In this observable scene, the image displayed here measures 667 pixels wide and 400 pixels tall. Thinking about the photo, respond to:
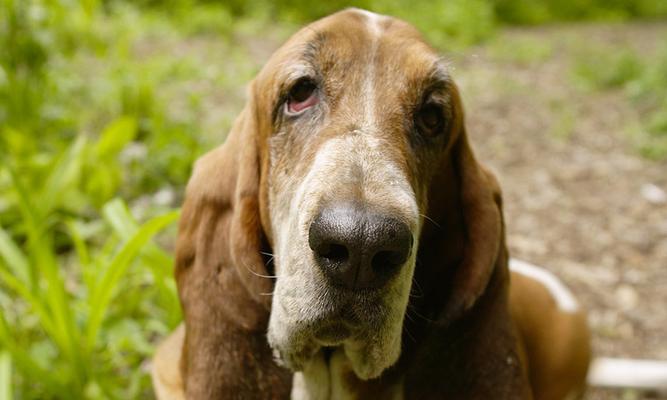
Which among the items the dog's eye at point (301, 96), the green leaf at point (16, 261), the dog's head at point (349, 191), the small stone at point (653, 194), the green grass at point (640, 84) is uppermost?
the dog's eye at point (301, 96)

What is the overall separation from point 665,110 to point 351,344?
20.3 ft

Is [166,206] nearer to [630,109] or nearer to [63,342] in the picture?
[63,342]

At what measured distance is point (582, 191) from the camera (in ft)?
18.9

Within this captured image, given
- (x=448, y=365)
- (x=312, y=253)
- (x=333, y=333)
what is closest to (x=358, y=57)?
(x=312, y=253)

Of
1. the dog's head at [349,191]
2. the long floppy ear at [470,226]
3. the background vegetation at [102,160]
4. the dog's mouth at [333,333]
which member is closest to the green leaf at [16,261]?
the background vegetation at [102,160]

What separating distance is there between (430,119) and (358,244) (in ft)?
2.30

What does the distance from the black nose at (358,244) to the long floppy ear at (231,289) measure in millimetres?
509

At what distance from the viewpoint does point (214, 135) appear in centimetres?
539

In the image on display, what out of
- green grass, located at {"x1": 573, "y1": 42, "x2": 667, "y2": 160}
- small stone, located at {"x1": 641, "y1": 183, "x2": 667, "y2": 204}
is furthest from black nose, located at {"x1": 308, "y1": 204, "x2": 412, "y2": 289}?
green grass, located at {"x1": 573, "y1": 42, "x2": 667, "y2": 160}

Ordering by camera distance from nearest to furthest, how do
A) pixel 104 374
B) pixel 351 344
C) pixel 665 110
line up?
pixel 351 344 → pixel 104 374 → pixel 665 110

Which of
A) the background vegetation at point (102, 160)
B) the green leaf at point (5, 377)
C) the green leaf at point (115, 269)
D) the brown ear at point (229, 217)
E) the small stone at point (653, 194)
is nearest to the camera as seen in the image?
the brown ear at point (229, 217)

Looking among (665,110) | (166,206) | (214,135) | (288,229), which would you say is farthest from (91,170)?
(665,110)

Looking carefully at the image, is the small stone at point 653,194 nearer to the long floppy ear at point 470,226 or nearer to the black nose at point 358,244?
the long floppy ear at point 470,226

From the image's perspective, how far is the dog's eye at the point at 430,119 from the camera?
204 cm
